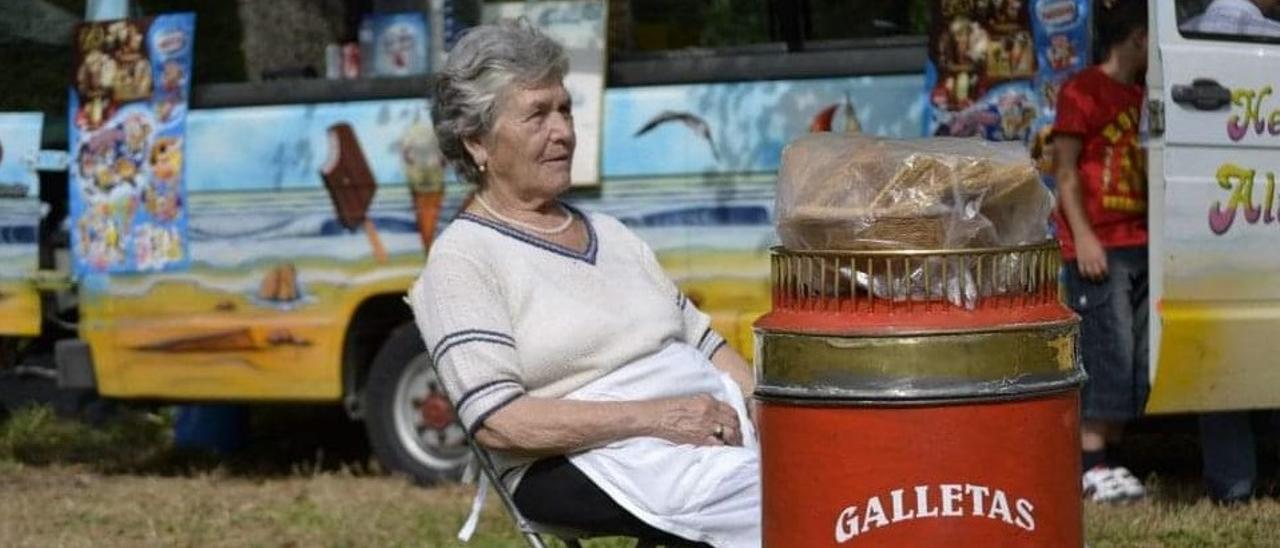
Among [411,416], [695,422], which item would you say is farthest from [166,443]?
[695,422]

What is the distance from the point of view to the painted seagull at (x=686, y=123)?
7.83 metres

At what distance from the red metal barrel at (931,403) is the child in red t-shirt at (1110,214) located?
146 inches

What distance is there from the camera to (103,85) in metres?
8.65

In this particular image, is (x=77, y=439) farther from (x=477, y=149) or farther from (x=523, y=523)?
(x=523, y=523)

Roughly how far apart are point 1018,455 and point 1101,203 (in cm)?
397

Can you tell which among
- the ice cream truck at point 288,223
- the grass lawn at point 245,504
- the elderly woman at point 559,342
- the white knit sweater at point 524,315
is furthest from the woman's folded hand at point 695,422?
the ice cream truck at point 288,223

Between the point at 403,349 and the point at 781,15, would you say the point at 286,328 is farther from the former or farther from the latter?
the point at 781,15

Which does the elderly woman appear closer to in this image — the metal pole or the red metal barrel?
the red metal barrel

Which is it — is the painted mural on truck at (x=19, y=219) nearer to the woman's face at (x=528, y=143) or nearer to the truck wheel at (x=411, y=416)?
the truck wheel at (x=411, y=416)

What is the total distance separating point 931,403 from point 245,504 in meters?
5.27

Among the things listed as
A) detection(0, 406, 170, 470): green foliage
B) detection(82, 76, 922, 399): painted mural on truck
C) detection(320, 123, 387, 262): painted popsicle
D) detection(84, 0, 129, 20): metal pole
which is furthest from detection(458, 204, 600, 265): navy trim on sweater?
detection(0, 406, 170, 470): green foliage

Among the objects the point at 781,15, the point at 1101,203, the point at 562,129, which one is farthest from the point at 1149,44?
the point at 562,129

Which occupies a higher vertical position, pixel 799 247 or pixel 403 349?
pixel 799 247

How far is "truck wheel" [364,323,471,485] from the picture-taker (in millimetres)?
8570
